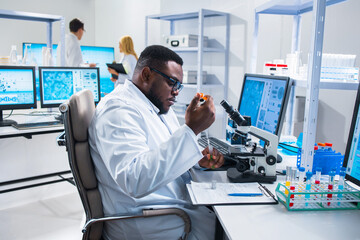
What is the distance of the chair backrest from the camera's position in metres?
1.16

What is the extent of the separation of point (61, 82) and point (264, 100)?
1.85m

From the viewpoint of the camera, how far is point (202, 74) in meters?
3.99

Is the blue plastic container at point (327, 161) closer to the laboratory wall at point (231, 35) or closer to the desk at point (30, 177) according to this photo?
the laboratory wall at point (231, 35)

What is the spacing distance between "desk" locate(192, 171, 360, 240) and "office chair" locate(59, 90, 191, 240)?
26 centimetres

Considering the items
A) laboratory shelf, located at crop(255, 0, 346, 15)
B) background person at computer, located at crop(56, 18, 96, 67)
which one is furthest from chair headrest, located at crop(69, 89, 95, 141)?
background person at computer, located at crop(56, 18, 96, 67)

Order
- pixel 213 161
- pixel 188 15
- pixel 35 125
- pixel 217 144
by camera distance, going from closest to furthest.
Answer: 1. pixel 213 161
2. pixel 217 144
3. pixel 35 125
4. pixel 188 15

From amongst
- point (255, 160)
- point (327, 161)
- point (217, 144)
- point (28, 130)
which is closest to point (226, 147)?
point (217, 144)

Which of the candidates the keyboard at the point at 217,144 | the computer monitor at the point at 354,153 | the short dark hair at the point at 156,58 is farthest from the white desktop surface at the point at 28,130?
the computer monitor at the point at 354,153

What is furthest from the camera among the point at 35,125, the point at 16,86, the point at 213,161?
the point at 16,86

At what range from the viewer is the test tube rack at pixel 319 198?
3.40ft

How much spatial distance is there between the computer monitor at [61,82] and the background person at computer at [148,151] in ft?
5.36

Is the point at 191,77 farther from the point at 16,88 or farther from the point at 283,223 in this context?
the point at 283,223

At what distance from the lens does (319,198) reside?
105cm

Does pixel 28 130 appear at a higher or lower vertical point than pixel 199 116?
lower
